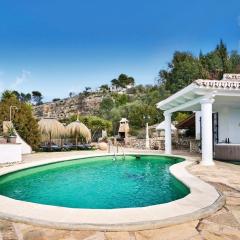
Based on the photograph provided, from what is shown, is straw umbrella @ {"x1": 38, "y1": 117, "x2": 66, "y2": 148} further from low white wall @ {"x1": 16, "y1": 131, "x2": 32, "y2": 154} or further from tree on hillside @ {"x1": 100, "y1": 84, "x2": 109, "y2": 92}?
tree on hillside @ {"x1": 100, "y1": 84, "x2": 109, "y2": 92}

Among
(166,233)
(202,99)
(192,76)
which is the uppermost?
(192,76)

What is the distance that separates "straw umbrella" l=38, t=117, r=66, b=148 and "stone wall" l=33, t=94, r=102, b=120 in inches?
1711

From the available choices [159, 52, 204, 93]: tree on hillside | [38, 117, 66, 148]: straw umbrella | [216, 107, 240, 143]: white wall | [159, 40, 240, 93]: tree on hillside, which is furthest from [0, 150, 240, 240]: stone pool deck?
[159, 40, 240, 93]: tree on hillside

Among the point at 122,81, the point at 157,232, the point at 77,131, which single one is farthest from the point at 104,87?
the point at 157,232

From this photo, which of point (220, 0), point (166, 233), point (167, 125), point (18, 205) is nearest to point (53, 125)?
point (167, 125)

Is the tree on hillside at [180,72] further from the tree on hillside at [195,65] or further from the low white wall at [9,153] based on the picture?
the low white wall at [9,153]

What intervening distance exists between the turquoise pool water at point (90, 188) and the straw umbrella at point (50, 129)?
9.06 m

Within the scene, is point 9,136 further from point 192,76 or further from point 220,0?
point 192,76

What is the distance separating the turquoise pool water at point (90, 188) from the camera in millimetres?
7016

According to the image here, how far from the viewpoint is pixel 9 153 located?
13.2 meters

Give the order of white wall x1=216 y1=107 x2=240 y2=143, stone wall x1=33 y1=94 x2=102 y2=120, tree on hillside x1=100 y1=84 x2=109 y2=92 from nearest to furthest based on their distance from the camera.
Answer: white wall x1=216 y1=107 x2=240 y2=143 < stone wall x1=33 y1=94 x2=102 y2=120 < tree on hillside x1=100 y1=84 x2=109 y2=92

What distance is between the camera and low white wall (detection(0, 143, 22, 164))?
42.2 ft

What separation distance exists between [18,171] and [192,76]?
3497 cm

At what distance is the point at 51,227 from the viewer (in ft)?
13.9
